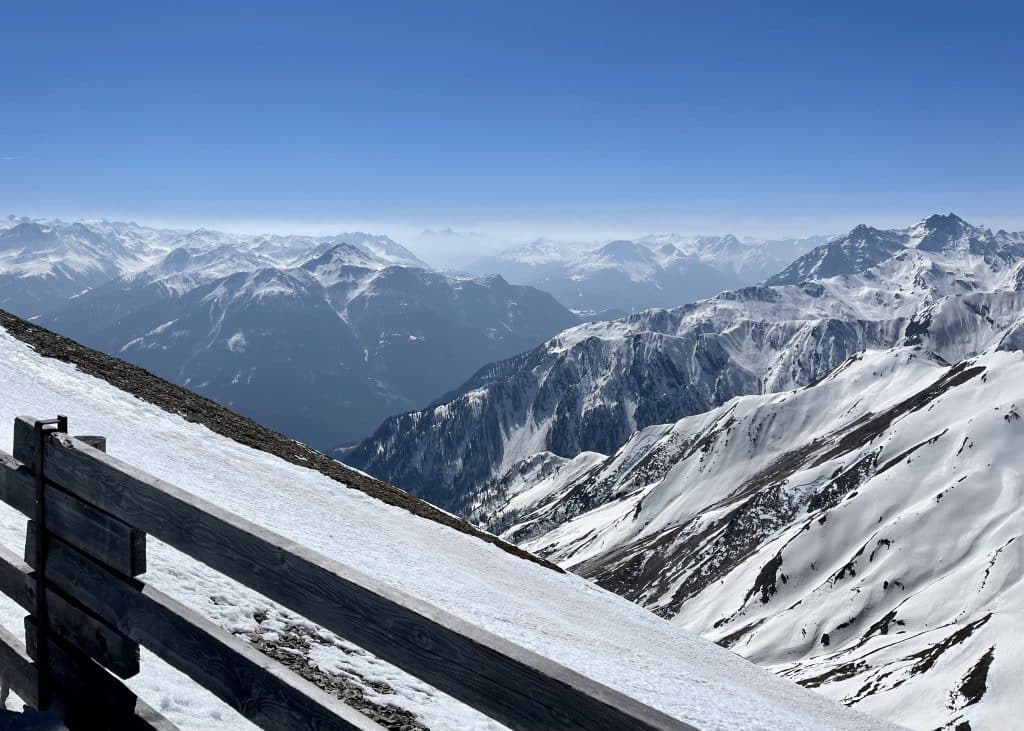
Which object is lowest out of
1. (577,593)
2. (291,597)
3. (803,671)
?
(803,671)

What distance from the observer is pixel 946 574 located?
128125mm

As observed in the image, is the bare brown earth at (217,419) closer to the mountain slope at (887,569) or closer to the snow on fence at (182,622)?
the snow on fence at (182,622)

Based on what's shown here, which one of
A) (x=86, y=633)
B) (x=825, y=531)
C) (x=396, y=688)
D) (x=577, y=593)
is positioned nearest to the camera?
(x=86, y=633)

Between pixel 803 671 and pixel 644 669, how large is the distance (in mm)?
101502

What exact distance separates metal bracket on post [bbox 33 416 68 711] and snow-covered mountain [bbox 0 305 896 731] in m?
2.36

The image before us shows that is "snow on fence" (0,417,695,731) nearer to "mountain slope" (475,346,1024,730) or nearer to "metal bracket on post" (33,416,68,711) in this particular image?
"metal bracket on post" (33,416,68,711)

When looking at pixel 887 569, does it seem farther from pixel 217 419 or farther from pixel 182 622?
pixel 182 622

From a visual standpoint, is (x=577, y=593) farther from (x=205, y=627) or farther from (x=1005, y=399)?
(x=1005, y=399)

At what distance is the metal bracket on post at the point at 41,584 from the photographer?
6324mm

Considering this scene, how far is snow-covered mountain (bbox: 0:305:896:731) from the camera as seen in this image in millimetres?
11523

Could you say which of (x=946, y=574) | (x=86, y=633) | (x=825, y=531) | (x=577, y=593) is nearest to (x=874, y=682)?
(x=946, y=574)

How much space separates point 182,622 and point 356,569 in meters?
5.13

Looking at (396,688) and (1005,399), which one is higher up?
(1005,399)

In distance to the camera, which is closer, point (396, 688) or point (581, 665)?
point (396, 688)
